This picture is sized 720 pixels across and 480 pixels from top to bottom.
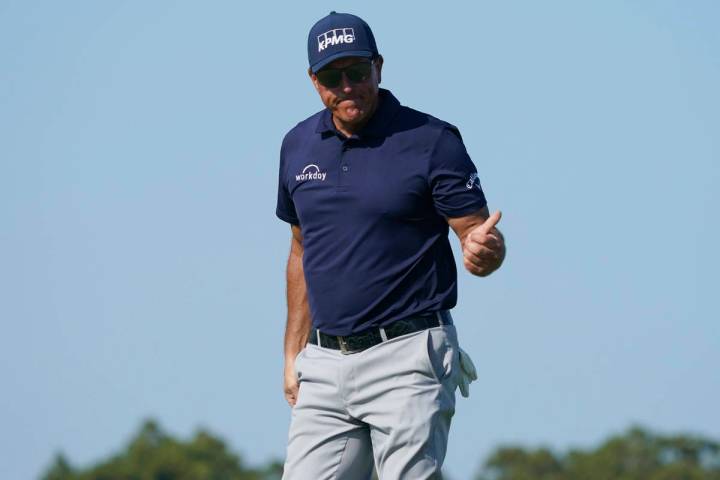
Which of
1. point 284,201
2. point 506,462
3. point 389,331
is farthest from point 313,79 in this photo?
point 506,462

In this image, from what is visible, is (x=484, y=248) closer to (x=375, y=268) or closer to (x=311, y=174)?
(x=375, y=268)

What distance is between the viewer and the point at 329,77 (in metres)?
10.8

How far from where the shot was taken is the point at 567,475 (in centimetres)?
9956

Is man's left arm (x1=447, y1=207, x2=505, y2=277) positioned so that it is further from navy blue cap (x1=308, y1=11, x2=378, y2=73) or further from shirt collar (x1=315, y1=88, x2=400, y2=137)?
navy blue cap (x1=308, y1=11, x2=378, y2=73)

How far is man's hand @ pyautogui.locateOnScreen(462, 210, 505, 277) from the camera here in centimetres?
1008

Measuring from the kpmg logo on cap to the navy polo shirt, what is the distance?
46 centimetres

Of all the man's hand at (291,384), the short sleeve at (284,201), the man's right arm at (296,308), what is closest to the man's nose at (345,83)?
the short sleeve at (284,201)

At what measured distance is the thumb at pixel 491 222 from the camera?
1005 cm

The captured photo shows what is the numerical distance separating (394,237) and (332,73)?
102cm

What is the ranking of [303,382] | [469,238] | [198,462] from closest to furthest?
[469,238] → [303,382] → [198,462]

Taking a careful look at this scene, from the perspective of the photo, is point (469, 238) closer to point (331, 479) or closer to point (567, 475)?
point (331, 479)

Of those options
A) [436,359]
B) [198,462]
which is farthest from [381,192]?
[198,462]

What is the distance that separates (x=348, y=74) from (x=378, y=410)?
193cm

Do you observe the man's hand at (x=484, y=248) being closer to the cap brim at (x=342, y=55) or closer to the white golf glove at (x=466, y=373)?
the white golf glove at (x=466, y=373)
